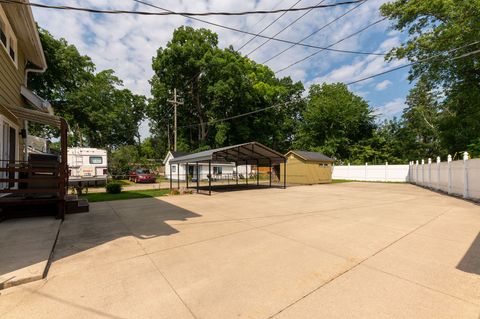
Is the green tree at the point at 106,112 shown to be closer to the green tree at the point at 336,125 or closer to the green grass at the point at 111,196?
the green grass at the point at 111,196

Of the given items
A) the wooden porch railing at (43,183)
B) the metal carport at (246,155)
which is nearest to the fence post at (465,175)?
the metal carport at (246,155)

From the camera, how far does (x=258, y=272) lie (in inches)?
135

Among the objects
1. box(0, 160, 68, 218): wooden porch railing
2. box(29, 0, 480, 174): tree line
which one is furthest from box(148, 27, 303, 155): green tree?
box(0, 160, 68, 218): wooden porch railing

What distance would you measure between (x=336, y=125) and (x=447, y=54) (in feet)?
61.2

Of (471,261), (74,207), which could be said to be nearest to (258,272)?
(471,261)

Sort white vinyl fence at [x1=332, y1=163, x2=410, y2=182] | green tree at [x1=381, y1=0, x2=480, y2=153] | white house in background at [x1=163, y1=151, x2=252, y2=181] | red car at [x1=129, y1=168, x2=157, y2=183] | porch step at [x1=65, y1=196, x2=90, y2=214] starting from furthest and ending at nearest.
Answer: white house in background at [x1=163, y1=151, x2=252, y2=181], white vinyl fence at [x1=332, y1=163, x2=410, y2=182], red car at [x1=129, y1=168, x2=157, y2=183], green tree at [x1=381, y1=0, x2=480, y2=153], porch step at [x1=65, y1=196, x2=90, y2=214]

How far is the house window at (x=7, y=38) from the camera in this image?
22.4 ft

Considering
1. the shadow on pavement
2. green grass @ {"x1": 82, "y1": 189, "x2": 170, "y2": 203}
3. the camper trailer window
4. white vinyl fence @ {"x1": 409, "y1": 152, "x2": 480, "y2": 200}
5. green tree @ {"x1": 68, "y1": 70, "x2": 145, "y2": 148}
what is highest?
green tree @ {"x1": 68, "y1": 70, "x2": 145, "y2": 148}

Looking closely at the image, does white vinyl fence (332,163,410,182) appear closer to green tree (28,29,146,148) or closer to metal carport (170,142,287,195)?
metal carport (170,142,287,195)

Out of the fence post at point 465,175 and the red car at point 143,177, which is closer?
the fence post at point 465,175

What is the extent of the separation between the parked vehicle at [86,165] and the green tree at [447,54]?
84.2ft

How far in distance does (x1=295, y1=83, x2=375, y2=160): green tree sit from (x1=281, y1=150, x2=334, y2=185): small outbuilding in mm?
11785

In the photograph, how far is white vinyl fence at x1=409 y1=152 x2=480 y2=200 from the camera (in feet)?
35.4

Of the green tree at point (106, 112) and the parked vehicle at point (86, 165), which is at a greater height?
the green tree at point (106, 112)
